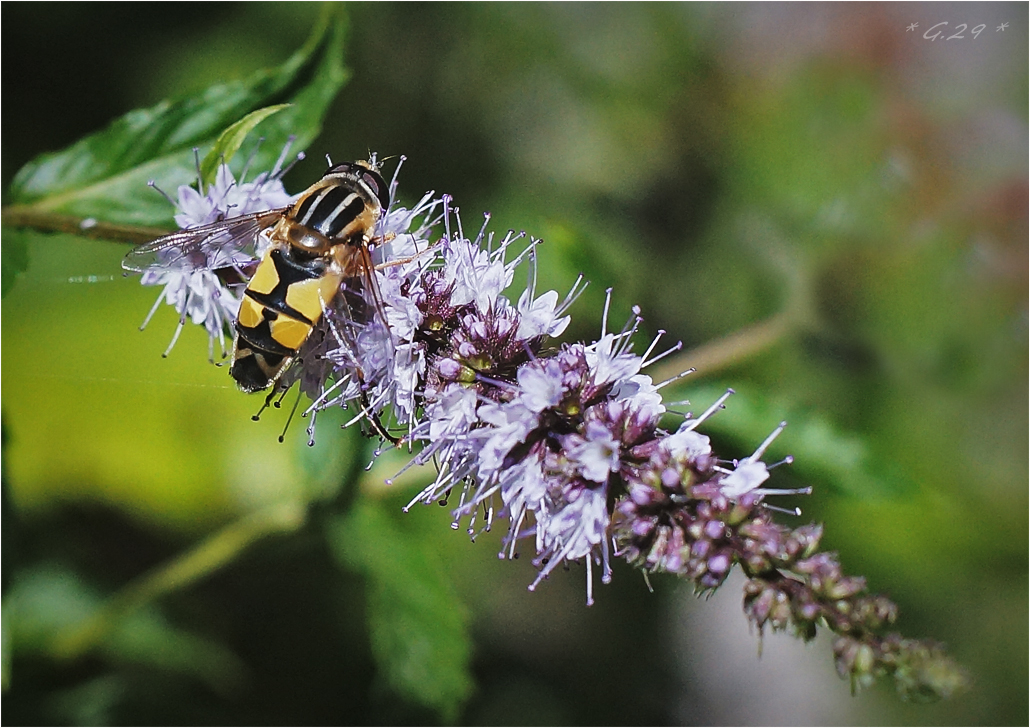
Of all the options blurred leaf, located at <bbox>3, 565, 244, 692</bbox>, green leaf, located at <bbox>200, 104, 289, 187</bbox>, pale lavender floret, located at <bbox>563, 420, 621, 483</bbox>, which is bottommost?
blurred leaf, located at <bbox>3, 565, 244, 692</bbox>

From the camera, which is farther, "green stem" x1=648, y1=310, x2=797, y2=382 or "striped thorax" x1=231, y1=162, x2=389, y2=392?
"green stem" x1=648, y1=310, x2=797, y2=382

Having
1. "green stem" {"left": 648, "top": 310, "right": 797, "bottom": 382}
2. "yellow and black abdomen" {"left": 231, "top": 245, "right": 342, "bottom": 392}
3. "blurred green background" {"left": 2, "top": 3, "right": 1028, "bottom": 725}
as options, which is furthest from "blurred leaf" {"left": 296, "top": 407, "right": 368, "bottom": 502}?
"green stem" {"left": 648, "top": 310, "right": 797, "bottom": 382}

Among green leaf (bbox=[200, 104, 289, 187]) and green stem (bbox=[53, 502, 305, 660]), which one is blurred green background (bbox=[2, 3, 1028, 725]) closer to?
green stem (bbox=[53, 502, 305, 660])

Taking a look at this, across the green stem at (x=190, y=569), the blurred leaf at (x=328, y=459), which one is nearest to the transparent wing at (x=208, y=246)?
the blurred leaf at (x=328, y=459)

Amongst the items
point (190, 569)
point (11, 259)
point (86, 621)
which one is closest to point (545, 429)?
point (11, 259)

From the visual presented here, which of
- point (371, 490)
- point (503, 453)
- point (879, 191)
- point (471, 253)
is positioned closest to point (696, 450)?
point (503, 453)

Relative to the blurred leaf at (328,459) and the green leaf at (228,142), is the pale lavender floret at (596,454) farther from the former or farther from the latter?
the blurred leaf at (328,459)
